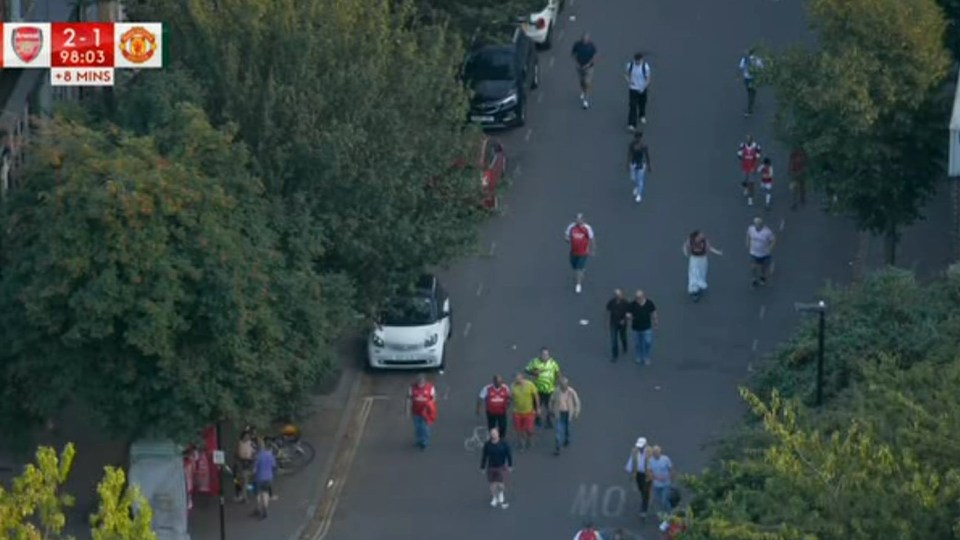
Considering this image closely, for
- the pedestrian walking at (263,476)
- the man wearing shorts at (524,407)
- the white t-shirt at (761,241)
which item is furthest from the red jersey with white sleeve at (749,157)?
the pedestrian walking at (263,476)

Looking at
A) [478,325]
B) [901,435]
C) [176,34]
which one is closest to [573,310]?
[478,325]

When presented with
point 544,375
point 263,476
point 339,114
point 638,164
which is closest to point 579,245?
point 638,164

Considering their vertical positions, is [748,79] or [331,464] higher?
[748,79]

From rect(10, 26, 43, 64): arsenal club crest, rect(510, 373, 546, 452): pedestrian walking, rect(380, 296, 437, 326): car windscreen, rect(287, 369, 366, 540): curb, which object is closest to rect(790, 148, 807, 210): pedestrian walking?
rect(380, 296, 437, 326): car windscreen

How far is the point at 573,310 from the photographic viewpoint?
44.8 m

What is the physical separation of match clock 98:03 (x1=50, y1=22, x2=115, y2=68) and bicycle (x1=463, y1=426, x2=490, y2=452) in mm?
7965

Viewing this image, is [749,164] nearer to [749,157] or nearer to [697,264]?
[749,157]

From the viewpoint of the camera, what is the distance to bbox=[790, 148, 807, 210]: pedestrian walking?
44250mm

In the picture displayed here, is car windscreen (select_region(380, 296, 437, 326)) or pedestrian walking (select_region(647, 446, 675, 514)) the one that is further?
car windscreen (select_region(380, 296, 437, 326))

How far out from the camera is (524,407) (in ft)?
129

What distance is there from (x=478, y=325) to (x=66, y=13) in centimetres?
895

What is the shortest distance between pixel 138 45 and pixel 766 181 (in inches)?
586

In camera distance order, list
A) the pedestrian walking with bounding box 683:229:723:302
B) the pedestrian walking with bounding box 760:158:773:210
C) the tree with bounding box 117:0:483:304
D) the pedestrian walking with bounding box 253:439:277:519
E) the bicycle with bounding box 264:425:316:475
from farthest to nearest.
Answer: the pedestrian walking with bounding box 760:158:773:210, the pedestrian walking with bounding box 683:229:723:302, the bicycle with bounding box 264:425:316:475, the tree with bounding box 117:0:483:304, the pedestrian walking with bounding box 253:439:277:519

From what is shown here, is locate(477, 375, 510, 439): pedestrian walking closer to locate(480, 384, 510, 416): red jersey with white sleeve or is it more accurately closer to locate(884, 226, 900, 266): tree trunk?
locate(480, 384, 510, 416): red jersey with white sleeve
